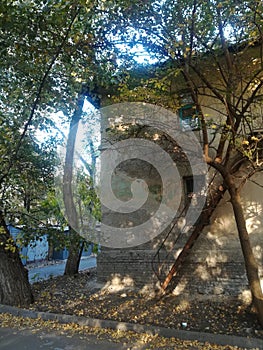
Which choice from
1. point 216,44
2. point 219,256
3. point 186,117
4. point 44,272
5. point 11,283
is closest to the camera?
point 216,44

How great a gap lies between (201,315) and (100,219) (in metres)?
3.54

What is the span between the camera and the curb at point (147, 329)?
364 centimetres

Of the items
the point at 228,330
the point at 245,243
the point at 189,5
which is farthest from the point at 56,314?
the point at 189,5

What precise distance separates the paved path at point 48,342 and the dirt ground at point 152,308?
0.82 meters

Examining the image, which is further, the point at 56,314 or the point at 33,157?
the point at 33,157

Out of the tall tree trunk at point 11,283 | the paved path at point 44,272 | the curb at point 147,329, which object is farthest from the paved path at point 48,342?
the paved path at point 44,272

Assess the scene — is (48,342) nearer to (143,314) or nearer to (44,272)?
(143,314)

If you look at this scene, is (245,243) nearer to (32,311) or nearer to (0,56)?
(32,311)

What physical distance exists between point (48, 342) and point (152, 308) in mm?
2050

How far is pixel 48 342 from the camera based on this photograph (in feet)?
12.9

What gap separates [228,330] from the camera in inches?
161

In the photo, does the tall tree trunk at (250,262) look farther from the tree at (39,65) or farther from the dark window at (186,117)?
the tree at (39,65)

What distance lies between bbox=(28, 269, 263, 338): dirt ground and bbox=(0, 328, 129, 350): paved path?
2.68ft

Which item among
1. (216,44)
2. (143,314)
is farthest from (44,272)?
(216,44)
